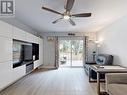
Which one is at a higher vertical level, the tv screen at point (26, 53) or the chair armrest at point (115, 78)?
the tv screen at point (26, 53)

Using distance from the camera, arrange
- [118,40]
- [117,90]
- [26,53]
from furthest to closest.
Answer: [26,53] → [118,40] → [117,90]

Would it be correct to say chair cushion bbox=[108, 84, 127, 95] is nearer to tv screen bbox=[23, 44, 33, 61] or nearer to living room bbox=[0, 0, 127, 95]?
living room bbox=[0, 0, 127, 95]

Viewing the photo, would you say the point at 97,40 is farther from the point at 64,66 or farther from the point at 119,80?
the point at 119,80

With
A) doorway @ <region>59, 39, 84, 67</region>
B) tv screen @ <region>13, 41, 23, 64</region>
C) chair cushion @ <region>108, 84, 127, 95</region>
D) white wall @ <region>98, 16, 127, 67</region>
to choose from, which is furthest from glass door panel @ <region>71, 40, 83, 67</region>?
chair cushion @ <region>108, 84, 127, 95</region>

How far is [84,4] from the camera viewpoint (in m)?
4.00

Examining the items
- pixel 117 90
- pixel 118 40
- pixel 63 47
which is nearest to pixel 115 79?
pixel 117 90

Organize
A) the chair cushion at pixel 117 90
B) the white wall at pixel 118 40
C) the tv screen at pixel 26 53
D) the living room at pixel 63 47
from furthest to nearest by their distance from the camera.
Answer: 1. the tv screen at pixel 26 53
2. the white wall at pixel 118 40
3. the living room at pixel 63 47
4. the chair cushion at pixel 117 90

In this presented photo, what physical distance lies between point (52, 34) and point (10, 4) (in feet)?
19.9

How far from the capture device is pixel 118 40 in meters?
5.91

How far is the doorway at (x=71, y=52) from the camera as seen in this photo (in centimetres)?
1011

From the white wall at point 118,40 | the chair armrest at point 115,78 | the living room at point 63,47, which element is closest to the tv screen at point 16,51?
the living room at point 63,47

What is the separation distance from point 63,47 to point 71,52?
23.5 inches

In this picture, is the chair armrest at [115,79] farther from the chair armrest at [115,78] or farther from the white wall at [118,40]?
the white wall at [118,40]

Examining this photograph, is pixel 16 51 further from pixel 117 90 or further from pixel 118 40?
pixel 118 40
